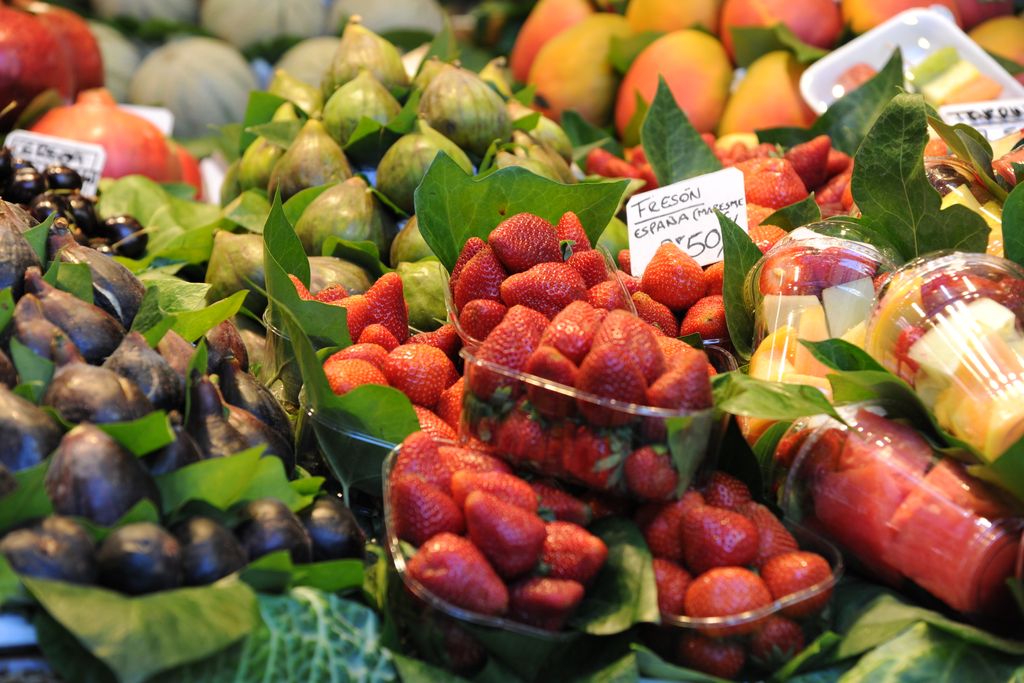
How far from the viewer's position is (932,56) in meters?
2.07

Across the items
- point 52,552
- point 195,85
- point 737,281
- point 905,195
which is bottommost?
point 195,85

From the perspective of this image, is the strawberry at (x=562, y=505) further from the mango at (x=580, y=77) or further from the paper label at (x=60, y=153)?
the mango at (x=580, y=77)

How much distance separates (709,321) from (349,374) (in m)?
0.48

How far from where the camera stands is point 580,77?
2490mm

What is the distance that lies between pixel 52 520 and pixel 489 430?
374 mm

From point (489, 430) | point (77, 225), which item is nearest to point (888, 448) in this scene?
point (489, 430)

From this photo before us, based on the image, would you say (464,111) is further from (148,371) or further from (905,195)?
(148,371)

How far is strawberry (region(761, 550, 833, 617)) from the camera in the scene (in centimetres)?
83

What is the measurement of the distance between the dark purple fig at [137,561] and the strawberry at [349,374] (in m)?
0.27

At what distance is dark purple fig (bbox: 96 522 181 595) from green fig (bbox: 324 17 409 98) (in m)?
1.14

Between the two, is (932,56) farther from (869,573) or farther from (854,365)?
(869,573)

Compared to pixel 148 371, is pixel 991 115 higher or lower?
higher

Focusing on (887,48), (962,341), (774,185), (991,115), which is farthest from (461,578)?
(887,48)

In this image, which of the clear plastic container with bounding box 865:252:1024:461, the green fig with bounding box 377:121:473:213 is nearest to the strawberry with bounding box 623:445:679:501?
the clear plastic container with bounding box 865:252:1024:461
